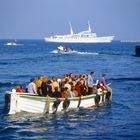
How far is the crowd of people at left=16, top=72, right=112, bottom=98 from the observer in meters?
27.5

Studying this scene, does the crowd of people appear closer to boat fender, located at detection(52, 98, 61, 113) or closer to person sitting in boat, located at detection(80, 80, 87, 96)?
person sitting in boat, located at detection(80, 80, 87, 96)

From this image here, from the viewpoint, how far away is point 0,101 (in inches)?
1319

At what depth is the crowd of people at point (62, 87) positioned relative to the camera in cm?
2748

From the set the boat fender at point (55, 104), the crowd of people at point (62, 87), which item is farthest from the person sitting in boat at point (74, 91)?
the boat fender at point (55, 104)

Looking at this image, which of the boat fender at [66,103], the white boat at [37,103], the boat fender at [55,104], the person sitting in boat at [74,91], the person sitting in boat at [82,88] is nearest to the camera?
the white boat at [37,103]

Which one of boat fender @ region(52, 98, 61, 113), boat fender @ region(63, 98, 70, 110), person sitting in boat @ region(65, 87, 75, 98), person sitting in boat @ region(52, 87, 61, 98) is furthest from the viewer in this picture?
person sitting in boat @ region(65, 87, 75, 98)

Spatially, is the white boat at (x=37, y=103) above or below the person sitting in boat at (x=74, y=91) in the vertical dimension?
below

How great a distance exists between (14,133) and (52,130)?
1.88 meters

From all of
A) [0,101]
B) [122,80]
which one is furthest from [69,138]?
[122,80]

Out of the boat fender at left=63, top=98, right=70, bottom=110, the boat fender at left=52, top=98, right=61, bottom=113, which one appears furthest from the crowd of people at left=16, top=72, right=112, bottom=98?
the boat fender at left=52, top=98, right=61, bottom=113

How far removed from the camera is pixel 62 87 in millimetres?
28656

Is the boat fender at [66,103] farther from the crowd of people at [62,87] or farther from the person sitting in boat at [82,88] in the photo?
the person sitting in boat at [82,88]

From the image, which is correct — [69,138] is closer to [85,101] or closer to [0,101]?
[85,101]

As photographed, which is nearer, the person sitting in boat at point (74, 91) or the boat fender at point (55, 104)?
the boat fender at point (55, 104)
